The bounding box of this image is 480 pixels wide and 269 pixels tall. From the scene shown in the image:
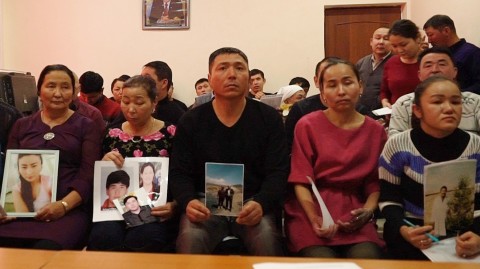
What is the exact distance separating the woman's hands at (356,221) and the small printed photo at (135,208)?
2.80 feet

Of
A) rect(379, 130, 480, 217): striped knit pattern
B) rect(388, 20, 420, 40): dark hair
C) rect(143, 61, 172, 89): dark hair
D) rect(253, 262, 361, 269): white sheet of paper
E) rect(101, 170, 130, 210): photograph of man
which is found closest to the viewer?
rect(253, 262, 361, 269): white sheet of paper

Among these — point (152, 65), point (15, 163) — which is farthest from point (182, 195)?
point (152, 65)

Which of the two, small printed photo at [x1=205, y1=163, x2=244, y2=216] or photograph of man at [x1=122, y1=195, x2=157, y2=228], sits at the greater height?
small printed photo at [x1=205, y1=163, x2=244, y2=216]

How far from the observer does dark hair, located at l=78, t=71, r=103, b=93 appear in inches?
162

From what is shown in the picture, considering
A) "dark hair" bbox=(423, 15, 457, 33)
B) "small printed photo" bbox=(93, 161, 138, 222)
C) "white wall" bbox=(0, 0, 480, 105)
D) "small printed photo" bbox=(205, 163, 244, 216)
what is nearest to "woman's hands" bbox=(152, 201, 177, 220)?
"small printed photo" bbox=(93, 161, 138, 222)

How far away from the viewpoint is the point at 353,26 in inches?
233

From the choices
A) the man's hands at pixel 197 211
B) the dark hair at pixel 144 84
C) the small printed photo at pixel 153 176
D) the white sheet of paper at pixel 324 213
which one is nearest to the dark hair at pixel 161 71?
the dark hair at pixel 144 84

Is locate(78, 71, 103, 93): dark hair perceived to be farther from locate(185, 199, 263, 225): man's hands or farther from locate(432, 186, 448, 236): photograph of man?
locate(432, 186, 448, 236): photograph of man

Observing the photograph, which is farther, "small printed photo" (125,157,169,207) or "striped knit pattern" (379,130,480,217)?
"small printed photo" (125,157,169,207)

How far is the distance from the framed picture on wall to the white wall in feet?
0.25

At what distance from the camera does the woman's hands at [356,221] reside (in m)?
1.95

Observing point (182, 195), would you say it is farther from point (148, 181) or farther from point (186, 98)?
point (186, 98)

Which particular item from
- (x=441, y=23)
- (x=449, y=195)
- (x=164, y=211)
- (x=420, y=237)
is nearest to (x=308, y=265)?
(x=420, y=237)

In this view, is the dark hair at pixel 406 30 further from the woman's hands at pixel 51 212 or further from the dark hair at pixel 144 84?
the woman's hands at pixel 51 212
